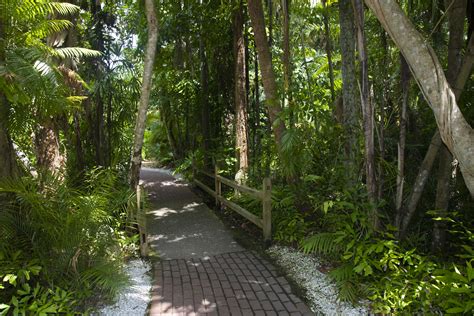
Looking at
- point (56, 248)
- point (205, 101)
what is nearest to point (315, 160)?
point (56, 248)

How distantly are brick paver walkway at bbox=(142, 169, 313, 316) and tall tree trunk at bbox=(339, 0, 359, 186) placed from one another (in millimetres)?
1701

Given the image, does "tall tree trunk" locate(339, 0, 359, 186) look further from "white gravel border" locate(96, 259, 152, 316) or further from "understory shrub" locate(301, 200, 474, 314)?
"white gravel border" locate(96, 259, 152, 316)

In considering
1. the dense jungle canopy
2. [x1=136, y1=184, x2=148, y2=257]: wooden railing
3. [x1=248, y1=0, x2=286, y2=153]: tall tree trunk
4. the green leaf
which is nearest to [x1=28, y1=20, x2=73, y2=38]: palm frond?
the dense jungle canopy

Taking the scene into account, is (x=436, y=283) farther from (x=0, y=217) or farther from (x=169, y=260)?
(x=0, y=217)

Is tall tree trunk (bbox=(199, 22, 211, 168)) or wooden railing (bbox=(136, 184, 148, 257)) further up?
tall tree trunk (bbox=(199, 22, 211, 168))

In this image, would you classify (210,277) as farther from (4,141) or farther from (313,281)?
(4,141)

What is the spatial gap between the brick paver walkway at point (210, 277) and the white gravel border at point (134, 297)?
0.10 meters

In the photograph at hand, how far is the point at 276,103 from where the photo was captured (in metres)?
6.14

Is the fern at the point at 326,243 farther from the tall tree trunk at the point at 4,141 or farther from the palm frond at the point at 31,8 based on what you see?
the palm frond at the point at 31,8

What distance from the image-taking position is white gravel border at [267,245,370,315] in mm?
3721

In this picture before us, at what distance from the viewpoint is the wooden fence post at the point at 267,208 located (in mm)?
5590

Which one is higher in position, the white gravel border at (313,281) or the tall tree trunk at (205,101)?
the tall tree trunk at (205,101)

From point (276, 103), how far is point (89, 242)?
3574 mm

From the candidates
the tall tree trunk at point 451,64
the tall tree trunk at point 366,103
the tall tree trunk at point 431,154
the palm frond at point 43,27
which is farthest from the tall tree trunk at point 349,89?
the palm frond at point 43,27
